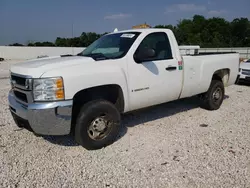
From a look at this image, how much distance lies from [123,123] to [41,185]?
2374 mm

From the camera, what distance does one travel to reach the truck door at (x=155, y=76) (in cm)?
393

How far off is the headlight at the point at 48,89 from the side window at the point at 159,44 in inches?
72.9

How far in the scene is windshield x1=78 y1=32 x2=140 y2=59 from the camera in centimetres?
398

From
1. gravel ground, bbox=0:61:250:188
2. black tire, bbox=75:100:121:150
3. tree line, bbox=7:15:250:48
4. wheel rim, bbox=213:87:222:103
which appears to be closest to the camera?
gravel ground, bbox=0:61:250:188

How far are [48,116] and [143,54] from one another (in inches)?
72.8

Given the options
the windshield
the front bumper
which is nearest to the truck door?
the windshield

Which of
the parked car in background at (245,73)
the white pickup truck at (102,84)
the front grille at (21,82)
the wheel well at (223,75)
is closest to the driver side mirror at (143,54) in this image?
the white pickup truck at (102,84)

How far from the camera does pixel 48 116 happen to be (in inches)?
123

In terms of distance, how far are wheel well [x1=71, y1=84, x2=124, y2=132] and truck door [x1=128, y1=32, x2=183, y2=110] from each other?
209 mm

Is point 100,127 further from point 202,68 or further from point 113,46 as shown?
point 202,68

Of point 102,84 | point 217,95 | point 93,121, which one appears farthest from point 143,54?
point 217,95

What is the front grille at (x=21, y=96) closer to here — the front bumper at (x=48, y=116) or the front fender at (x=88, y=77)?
the front bumper at (x=48, y=116)

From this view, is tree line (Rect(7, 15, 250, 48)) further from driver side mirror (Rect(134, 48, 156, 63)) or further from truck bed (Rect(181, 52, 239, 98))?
driver side mirror (Rect(134, 48, 156, 63))

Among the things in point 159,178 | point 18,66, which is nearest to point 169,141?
point 159,178
